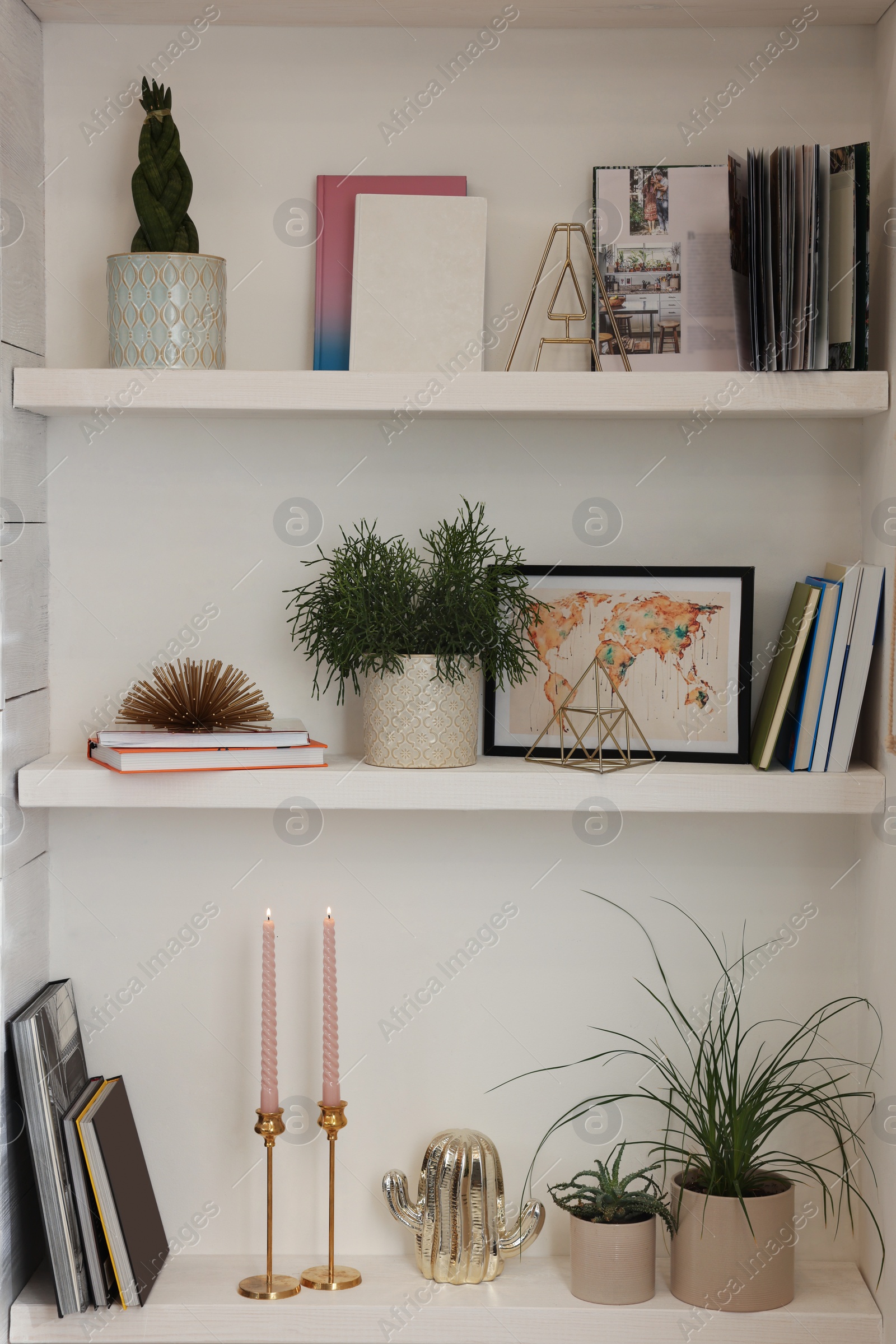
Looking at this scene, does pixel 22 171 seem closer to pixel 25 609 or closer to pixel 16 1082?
pixel 25 609

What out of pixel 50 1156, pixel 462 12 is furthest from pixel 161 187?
pixel 50 1156

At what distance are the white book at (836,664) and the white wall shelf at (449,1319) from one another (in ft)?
2.17

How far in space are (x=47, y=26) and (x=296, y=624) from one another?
836 mm

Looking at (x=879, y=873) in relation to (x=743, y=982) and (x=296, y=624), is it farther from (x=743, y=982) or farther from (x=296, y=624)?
(x=296, y=624)

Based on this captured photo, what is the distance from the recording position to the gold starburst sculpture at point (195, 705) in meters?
1.35

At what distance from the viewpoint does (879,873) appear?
1374 mm

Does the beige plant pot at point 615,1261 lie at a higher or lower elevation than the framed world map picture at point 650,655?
lower

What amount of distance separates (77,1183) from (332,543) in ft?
2.76

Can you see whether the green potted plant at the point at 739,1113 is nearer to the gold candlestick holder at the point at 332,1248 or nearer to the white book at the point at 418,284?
the gold candlestick holder at the point at 332,1248

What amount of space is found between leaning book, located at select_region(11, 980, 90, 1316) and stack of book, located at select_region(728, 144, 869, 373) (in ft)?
3.80

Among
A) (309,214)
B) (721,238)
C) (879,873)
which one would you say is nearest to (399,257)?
(309,214)

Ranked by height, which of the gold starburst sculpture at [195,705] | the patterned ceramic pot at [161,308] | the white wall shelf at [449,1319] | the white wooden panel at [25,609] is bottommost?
the white wall shelf at [449,1319]

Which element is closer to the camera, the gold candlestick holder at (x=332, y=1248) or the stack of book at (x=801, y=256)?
the stack of book at (x=801, y=256)

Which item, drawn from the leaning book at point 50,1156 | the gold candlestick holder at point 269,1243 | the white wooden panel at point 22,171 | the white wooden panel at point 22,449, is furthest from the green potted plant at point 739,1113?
the white wooden panel at point 22,171
